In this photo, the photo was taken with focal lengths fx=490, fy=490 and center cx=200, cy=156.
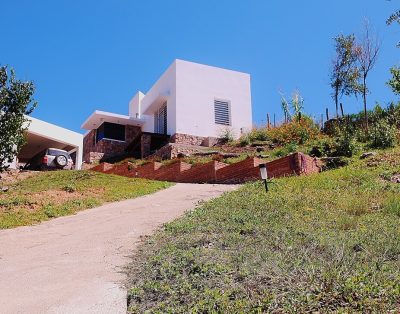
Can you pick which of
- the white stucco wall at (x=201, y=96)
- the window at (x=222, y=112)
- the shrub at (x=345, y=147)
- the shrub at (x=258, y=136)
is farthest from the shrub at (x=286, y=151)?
the window at (x=222, y=112)

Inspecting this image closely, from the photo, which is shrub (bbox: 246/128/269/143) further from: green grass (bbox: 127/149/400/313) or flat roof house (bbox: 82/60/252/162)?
green grass (bbox: 127/149/400/313)

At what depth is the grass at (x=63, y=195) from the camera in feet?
38.2

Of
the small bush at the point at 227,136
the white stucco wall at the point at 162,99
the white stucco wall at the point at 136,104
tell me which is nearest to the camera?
the small bush at the point at 227,136

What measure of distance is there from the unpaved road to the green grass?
0.36m

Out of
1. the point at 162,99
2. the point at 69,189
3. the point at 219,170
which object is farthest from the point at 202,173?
the point at 162,99

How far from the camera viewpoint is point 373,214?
8.08m

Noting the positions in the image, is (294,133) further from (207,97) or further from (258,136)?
(207,97)

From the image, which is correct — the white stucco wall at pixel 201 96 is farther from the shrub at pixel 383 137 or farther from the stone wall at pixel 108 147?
the shrub at pixel 383 137

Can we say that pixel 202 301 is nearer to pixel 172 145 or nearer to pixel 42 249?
pixel 42 249

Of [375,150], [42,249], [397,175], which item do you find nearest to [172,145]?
[375,150]

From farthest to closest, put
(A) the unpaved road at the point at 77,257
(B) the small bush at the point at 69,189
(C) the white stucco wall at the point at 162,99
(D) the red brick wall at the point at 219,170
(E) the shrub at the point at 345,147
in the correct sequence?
(C) the white stucco wall at the point at 162,99, (E) the shrub at the point at 345,147, (D) the red brick wall at the point at 219,170, (B) the small bush at the point at 69,189, (A) the unpaved road at the point at 77,257

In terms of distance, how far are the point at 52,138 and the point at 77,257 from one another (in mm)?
24411

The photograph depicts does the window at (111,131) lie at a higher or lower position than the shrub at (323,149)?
higher

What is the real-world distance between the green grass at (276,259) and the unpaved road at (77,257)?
1.19 ft
